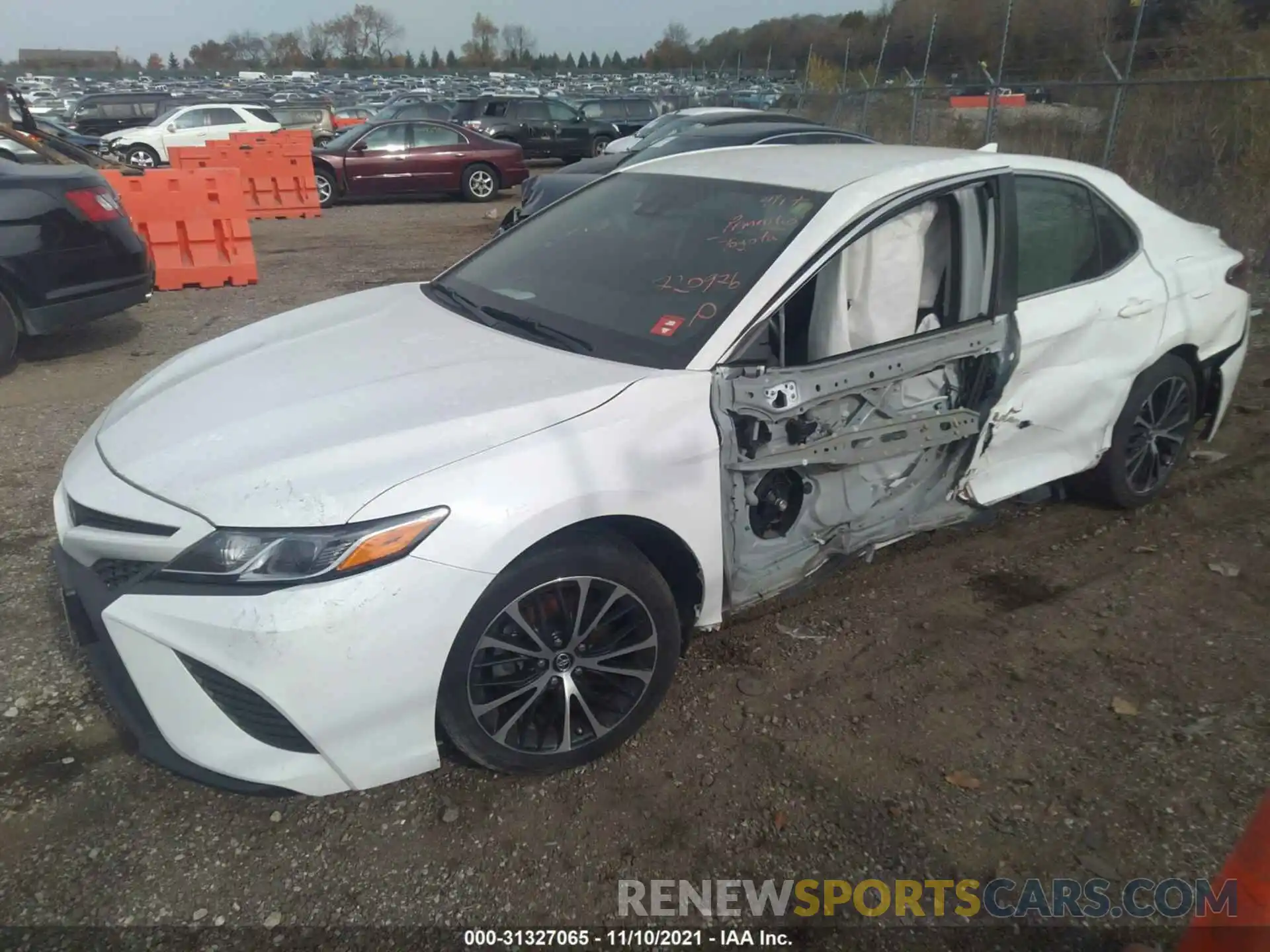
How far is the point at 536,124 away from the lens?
21.0 metres

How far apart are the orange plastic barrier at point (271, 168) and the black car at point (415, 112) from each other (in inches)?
179

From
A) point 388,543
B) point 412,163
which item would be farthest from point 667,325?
point 412,163

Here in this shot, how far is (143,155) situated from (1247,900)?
2155cm

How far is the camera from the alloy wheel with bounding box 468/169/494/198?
53.4ft

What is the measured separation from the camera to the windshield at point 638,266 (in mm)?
2930

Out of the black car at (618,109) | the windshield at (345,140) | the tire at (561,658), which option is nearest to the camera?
the tire at (561,658)

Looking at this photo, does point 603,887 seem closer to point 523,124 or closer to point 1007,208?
point 1007,208

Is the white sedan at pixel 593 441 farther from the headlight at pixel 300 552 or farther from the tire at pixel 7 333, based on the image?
the tire at pixel 7 333

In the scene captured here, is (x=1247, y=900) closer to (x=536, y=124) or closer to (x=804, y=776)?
(x=804, y=776)

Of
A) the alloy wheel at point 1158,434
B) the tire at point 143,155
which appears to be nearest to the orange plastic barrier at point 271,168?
the tire at point 143,155

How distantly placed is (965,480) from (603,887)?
206 cm

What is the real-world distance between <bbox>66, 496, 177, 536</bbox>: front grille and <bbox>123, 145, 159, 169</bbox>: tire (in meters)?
18.8

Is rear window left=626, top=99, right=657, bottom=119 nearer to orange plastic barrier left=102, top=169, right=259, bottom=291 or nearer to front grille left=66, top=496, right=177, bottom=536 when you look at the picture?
orange plastic barrier left=102, top=169, right=259, bottom=291

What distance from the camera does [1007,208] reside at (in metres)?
3.44
